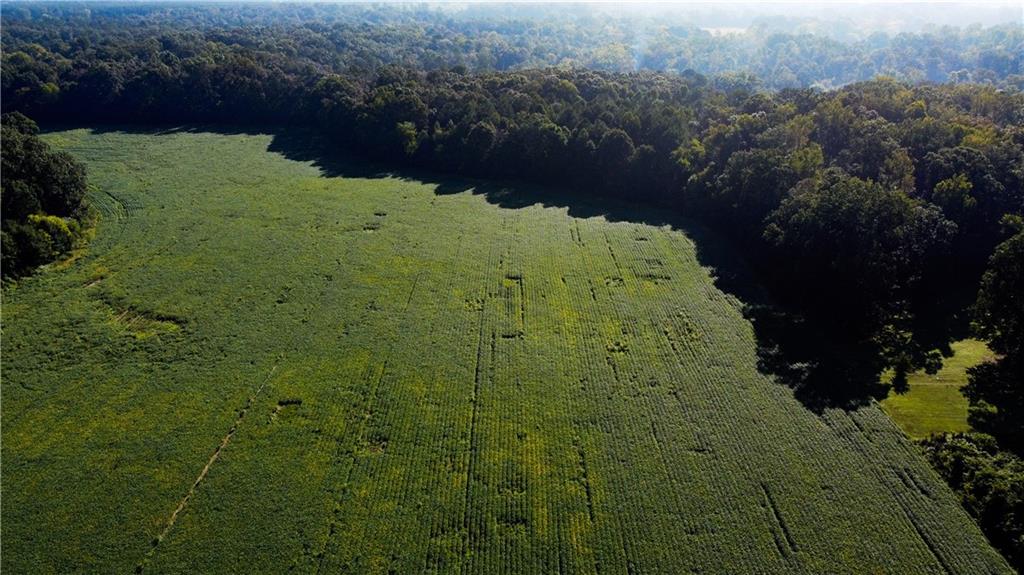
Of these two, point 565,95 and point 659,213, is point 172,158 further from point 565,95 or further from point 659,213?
point 659,213

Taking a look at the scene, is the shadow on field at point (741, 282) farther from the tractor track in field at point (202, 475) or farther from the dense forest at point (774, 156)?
the tractor track in field at point (202, 475)

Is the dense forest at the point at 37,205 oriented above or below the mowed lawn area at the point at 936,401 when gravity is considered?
above

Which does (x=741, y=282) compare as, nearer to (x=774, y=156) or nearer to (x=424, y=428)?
(x=774, y=156)


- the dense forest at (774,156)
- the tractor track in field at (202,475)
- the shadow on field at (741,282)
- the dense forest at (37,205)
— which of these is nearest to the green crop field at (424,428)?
the tractor track in field at (202,475)

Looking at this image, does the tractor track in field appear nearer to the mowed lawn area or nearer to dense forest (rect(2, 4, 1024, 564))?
dense forest (rect(2, 4, 1024, 564))

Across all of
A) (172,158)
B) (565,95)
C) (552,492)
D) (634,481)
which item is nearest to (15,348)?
(552,492)
